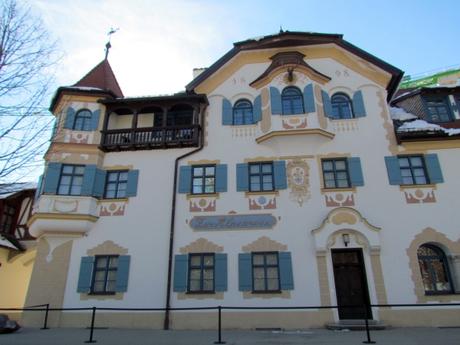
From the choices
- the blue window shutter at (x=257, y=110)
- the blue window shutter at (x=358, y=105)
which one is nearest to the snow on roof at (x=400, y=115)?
the blue window shutter at (x=358, y=105)

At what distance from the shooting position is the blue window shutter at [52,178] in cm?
1496

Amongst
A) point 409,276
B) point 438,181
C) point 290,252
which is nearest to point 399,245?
point 409,276

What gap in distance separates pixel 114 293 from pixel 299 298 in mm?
7592

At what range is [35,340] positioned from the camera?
9.81 meters

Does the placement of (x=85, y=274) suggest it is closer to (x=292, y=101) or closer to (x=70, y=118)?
(x=70, y=118)

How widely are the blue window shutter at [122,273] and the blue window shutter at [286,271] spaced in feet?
21.2

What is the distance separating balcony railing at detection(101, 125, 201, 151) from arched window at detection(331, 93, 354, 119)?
6.82 metres

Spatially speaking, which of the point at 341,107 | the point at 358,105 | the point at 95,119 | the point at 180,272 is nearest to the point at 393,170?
the point at 358,105

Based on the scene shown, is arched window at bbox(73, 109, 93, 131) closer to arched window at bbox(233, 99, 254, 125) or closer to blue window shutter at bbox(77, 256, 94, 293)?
blue window shutter at bbox(77, 256, 94, 293)

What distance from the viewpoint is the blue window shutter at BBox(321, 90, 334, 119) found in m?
15.8

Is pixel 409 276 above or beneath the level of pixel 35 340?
above

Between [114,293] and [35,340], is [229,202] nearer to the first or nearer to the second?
[114,293]

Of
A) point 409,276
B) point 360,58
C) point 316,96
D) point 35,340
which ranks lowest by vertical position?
point 35,340

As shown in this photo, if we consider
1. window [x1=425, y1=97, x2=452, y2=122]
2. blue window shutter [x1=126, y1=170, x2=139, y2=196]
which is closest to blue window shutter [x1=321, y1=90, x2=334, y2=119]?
window [x1=425, y1=97, x2=452, y2=122]
